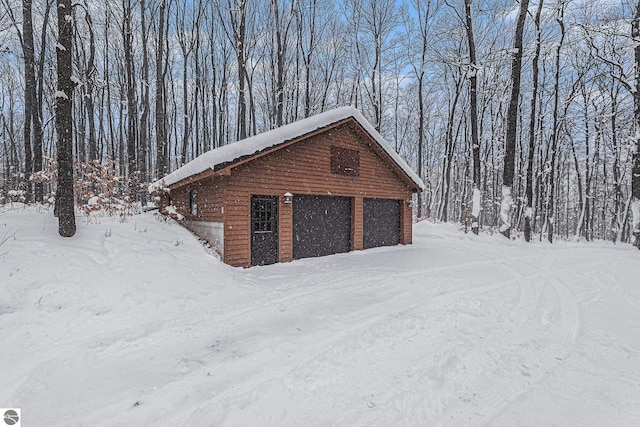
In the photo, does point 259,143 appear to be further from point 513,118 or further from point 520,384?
point 513,118

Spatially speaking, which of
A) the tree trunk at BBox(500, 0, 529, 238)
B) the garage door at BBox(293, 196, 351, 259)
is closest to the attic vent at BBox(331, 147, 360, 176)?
the garage door at BBox(293, 196, 351, 259)

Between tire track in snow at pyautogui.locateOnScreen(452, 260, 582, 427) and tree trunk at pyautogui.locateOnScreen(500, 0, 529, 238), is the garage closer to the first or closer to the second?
tree trunk at pyautogui.locateOnScreen(500, 0, 529, 238)

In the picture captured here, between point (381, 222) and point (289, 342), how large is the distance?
928 centimetres

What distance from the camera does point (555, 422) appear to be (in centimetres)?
239

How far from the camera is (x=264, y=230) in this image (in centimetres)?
902


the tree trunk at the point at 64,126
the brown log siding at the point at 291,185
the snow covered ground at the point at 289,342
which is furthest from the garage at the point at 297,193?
the tree trunk at the point at 64,126

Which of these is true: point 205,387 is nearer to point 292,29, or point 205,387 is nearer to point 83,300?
point 83,300

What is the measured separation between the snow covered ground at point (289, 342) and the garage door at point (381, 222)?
4869mm

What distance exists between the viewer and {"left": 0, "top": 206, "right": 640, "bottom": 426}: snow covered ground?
2.57 m

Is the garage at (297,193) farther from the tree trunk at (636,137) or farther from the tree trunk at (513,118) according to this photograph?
the tree trunk at (636,137)

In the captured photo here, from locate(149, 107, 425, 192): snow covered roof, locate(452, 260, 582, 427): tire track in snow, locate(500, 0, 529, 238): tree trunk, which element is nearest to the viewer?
locate(452, 260, 582, 427): tire track in snow

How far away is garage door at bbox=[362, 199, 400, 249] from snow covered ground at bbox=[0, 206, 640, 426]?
4.87 m

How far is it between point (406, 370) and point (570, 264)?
8.82 metres

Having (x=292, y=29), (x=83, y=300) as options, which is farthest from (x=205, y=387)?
(x=292, y=29)
